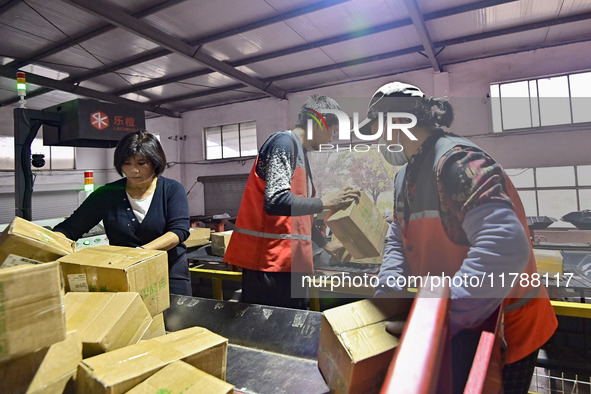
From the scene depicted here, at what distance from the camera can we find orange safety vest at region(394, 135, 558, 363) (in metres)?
0.99

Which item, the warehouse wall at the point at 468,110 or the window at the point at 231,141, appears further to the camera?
the window at the point at 231,141

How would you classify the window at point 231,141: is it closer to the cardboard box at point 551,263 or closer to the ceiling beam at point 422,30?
the ceiling beam at point 422,30

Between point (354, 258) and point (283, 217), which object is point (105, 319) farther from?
point (354, 258)

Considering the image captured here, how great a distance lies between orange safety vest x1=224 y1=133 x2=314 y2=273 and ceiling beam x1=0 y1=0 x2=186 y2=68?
3.54m

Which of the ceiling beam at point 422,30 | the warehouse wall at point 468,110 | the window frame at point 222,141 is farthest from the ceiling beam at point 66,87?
the ceiling beam at point 422,30

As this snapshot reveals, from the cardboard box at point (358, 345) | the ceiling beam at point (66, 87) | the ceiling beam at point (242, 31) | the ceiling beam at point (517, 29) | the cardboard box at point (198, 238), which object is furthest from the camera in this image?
the ceiling beam at point (66, 87)

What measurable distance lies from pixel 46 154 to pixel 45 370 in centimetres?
967

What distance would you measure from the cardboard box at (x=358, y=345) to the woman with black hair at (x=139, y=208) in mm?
907

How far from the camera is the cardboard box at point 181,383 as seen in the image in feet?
2.62

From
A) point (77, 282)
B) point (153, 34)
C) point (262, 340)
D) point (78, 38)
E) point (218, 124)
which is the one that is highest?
point (78, 38)

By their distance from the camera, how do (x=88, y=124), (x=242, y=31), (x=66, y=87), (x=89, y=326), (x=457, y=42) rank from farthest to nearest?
1. (x=66, y=87)
2. (x=457, y=42)
3. (x=242, y=31)
4. (x=88, y=124)
5. (x=89, y=326)

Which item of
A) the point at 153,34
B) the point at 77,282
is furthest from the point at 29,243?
the point at 153,34

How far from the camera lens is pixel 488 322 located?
92 centimetres

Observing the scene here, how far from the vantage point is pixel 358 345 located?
90 centimetres
